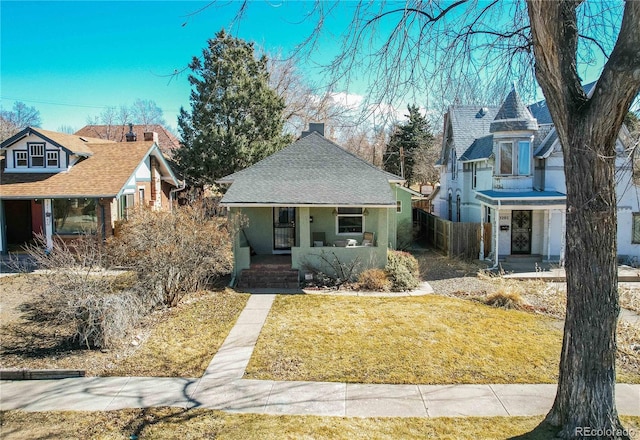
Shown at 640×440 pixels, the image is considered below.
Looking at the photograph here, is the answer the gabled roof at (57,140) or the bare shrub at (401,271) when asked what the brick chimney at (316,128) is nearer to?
the bare shrub at (401,271)

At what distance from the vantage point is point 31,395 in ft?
24.0

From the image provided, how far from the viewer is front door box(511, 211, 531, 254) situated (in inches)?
796

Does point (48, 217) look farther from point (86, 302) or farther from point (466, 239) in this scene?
point (466, 239)

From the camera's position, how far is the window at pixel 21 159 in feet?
67.8

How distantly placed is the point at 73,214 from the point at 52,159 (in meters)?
3.03

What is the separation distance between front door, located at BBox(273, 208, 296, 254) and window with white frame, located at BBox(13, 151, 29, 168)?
12.3 meters

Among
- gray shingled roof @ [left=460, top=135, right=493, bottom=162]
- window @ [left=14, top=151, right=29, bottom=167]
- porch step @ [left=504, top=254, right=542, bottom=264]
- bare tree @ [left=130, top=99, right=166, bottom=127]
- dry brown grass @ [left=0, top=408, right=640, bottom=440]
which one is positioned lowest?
dry brown grass @ [left=0, top=408, right=640, bottom=440]

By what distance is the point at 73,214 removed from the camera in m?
20.1

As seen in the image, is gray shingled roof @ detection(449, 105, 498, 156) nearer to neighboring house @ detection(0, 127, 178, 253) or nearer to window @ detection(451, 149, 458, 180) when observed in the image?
window @ detection(451, 149, 458, 180)

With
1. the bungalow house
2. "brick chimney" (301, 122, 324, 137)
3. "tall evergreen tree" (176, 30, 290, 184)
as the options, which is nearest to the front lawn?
the bungalow house

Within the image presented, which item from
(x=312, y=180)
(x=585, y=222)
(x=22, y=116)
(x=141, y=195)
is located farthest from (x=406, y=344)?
(x=22, y=116)

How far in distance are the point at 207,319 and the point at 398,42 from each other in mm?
8417

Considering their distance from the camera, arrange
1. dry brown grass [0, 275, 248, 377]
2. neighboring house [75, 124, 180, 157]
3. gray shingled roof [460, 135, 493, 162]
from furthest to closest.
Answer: neighboring house [75, 124, 180, 157], gray shingled roof [460, 135, 493, 162], dry brown grass [0, 275, 248, 377]

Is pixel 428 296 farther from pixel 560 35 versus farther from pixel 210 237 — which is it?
pixel 560 35
